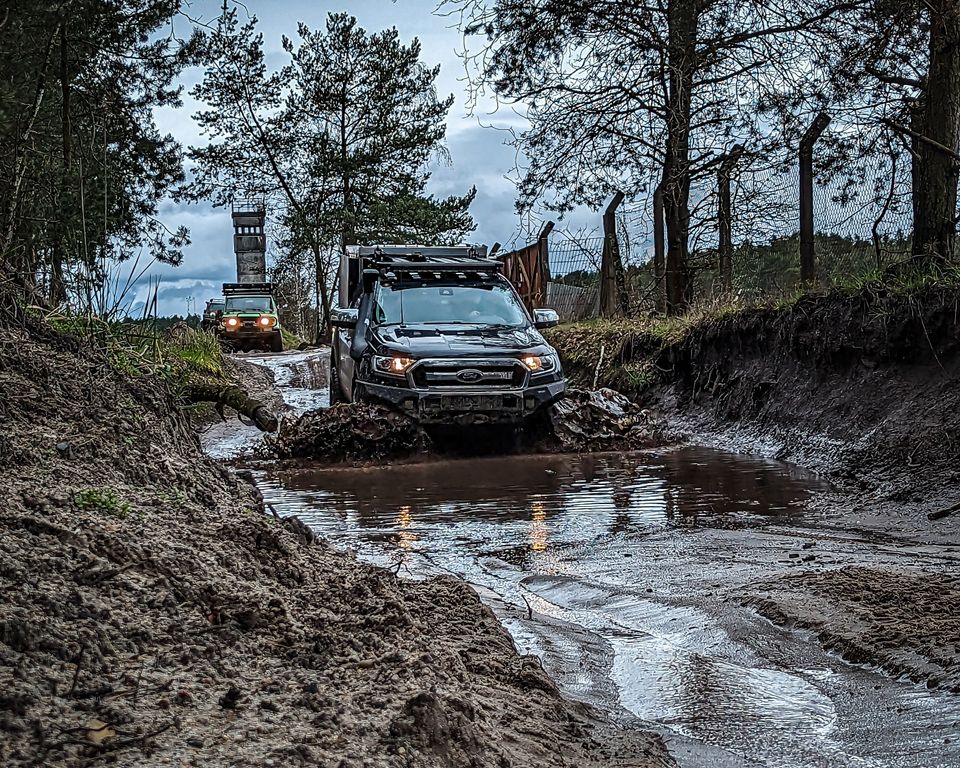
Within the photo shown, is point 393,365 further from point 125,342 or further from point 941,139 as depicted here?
point 941,139

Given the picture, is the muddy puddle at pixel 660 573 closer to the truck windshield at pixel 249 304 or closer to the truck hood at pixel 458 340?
the truck hood at pixel 458 340

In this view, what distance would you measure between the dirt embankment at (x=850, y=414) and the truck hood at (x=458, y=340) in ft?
7.92

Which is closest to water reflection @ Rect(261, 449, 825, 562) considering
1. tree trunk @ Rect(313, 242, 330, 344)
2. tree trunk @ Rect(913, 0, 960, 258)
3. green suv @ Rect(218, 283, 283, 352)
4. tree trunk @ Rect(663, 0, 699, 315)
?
tree trunk @ Rect(913, 0, 960, 258)

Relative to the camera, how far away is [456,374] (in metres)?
11.0

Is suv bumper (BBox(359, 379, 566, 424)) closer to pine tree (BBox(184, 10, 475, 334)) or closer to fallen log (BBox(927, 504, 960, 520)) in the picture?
fallen log (BBox(927, 504, 960, 520))

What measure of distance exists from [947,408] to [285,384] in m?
13.8

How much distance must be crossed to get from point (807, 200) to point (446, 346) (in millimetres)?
4984

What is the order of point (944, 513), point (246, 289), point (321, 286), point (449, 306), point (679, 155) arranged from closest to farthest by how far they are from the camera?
point (944, 513), point (449, 306), point (679, 155), point (246, 289), point (321, 286)

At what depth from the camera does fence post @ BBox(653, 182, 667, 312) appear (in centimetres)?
1645

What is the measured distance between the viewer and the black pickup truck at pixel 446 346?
1096cm

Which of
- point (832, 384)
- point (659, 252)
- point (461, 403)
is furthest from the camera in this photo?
point (659, 252)

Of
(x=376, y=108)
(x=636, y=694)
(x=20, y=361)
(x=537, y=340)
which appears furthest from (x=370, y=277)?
(x=376, y=108)

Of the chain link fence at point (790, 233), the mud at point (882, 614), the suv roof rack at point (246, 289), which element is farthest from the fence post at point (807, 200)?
the suv roof rack at point (246, 289)

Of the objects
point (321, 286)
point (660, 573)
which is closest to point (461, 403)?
point (660, 573)
